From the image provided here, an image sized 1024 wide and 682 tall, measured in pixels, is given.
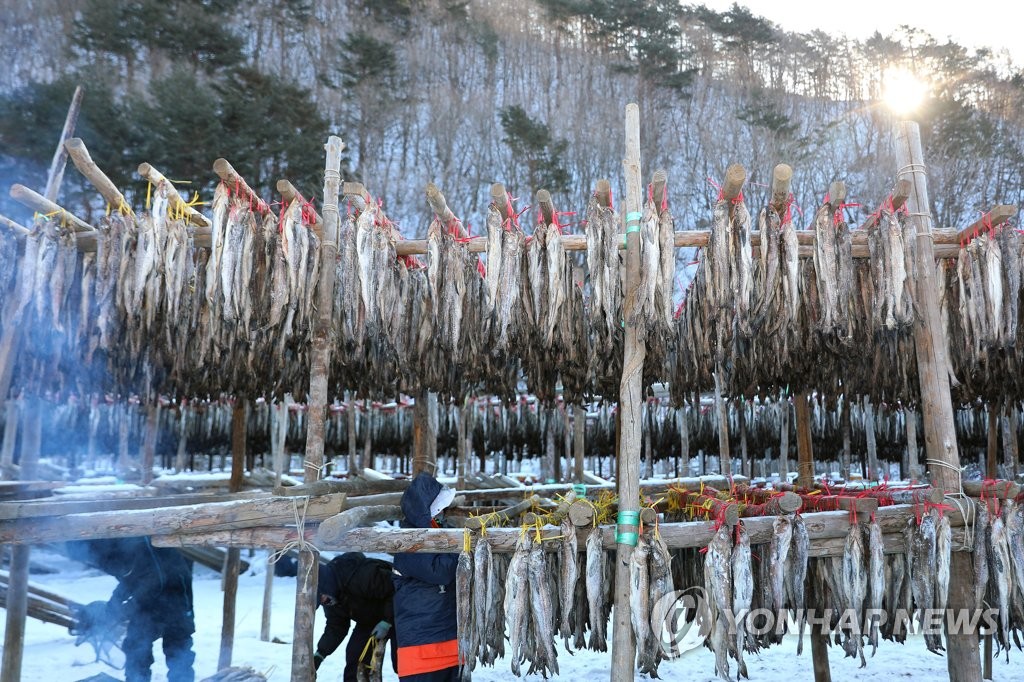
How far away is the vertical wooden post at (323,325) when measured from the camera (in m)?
4.21

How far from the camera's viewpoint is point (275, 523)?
13.3 ft

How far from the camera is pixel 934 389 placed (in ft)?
13.9

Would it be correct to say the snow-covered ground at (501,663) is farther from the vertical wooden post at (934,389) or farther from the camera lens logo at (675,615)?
the camera lens logo at (675,615)

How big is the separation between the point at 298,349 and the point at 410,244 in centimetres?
104

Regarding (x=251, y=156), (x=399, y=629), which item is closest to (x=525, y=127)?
(x=251, y=156)

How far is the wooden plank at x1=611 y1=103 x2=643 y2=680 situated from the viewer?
3.69m

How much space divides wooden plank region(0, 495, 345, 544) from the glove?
1.53 meters

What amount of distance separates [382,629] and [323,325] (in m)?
2.30

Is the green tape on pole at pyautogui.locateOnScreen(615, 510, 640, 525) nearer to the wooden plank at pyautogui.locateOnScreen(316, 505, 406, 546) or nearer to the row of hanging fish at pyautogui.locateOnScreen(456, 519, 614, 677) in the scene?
the row of hanging fish at pyautogui.locateOnScreen(456, 519, 614, 677)

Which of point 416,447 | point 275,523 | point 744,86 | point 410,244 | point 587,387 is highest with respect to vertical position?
point 744,86

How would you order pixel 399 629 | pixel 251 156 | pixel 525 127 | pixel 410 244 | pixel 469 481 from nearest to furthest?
1. pixel 399 629
2. pixel 410 244
3. pixel 469 481
4. pixel 251 156
5. pixel 525 127

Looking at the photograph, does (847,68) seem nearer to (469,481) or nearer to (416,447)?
(469,481)

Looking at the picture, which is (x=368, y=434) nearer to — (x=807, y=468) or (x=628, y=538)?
(x=807, y=468)

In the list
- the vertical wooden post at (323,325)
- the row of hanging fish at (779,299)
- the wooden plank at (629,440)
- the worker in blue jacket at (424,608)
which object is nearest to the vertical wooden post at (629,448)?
the wooden plank at (629,440)
